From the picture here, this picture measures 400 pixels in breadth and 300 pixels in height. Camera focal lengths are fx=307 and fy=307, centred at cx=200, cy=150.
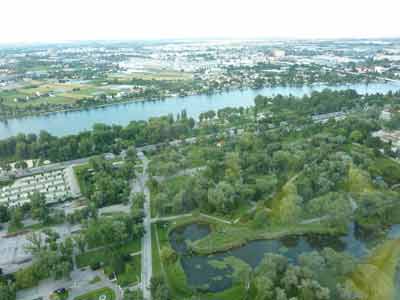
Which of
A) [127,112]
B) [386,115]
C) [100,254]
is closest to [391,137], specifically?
[386,115]

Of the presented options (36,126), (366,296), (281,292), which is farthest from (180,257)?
(36,126)

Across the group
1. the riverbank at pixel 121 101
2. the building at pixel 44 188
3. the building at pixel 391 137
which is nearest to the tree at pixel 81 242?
the building at pixel 44 188

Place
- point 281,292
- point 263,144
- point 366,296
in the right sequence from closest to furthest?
point 281,292, point 366,296, point 263,144

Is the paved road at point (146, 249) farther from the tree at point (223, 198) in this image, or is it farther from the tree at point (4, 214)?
the tree at point (4, 214)

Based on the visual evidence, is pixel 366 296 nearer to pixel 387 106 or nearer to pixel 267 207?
pixel 267 207

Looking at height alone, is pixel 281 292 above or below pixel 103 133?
below

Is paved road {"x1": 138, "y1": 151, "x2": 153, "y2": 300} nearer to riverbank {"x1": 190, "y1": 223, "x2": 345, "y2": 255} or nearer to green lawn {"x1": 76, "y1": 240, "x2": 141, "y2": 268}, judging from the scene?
green lawn {"x1": 76, "y1": 240, "x2": 141, "y2": 268}

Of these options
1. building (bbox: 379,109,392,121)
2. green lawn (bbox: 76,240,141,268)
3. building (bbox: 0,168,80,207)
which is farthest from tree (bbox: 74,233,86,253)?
building (bbox: 379,109,392,121)
